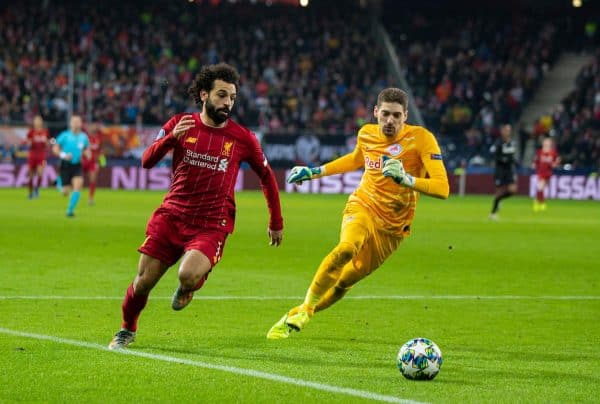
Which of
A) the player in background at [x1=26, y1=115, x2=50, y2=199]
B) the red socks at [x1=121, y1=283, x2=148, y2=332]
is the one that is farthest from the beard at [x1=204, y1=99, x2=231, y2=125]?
the player in background at [x1=26, y1=115, x2=50, y2=199]

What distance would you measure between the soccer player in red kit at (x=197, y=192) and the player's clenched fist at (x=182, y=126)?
14 mm

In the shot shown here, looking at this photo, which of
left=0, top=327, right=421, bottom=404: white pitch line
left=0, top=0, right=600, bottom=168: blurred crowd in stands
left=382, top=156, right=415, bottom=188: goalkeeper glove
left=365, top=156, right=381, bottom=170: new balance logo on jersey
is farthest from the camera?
left=0, top=0, right=600, bottom=168: blurred crowd in stands

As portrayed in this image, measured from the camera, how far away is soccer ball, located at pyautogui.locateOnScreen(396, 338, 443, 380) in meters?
8.08

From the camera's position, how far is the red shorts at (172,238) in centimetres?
923

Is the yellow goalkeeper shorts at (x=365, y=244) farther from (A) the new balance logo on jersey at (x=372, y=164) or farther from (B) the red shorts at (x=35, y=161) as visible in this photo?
(B) the red shorts at (x=35, y=161)

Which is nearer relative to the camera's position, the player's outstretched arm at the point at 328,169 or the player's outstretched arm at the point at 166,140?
the player's outstretched arm at the point at 166,140

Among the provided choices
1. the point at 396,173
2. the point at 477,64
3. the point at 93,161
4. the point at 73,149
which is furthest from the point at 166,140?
the point at 477,64

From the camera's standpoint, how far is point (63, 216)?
26938 mm

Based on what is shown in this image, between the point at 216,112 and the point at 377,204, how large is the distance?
196 centimetres

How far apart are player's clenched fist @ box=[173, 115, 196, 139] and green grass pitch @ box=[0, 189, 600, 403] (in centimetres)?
160

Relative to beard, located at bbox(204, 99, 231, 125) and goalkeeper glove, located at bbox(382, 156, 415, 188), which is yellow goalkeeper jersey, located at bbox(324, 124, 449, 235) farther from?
beard, located at bbox(204, 99, 231, 125)

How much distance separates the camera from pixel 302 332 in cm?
1049

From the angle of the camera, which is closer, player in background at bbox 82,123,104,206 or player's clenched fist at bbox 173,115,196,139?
player's clenched fist at bbox 173,115,196,139

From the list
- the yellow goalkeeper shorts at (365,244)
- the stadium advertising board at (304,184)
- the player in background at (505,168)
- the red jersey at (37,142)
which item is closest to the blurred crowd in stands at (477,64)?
the stadium advertising board at (304,184)
